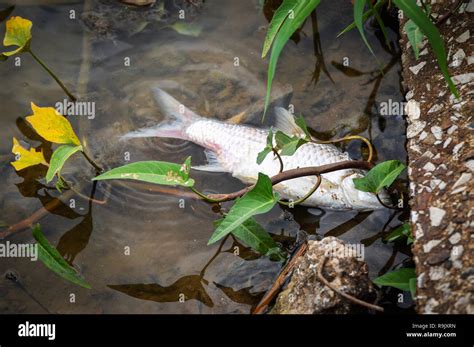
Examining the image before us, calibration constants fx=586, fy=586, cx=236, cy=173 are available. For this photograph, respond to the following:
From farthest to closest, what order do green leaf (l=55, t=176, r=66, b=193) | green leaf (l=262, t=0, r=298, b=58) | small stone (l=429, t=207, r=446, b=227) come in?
green leaf (l=55, t=176, r=66, b=193) < green leaf (l=262, t=0, r=298, b=58) < small stone (l=429, t=207, r=446, b=227)

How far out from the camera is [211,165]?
377cm

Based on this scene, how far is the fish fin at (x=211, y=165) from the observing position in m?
3.75

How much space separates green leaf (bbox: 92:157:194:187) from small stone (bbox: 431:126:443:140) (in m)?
1.24

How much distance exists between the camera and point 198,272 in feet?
10.9

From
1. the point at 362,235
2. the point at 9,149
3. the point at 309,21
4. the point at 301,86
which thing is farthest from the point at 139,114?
the point at 362,235

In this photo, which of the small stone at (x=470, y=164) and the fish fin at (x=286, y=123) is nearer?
the small stone at (x=470, y=164)

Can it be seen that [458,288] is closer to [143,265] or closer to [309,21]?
[143,265]

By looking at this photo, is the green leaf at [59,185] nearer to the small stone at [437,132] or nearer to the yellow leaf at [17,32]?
the yellow leaf at [17,32]

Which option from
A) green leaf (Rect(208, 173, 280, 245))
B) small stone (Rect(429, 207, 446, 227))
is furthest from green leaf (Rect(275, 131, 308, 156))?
small stone (Rect(429, 207, 446, 227))

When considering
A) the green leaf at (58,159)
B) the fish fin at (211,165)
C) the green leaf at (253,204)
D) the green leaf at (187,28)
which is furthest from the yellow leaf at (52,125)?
the green leaf at (187,28)

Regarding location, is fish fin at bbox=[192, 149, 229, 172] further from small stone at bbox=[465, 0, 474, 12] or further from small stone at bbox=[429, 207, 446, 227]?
small stone at bbox=[465, 0, 474, 12]

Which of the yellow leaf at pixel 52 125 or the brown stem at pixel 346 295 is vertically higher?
the yellow leaf at pixel 52 125

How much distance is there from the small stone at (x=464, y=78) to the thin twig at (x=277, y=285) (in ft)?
3.85

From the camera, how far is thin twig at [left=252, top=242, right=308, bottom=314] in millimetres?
3102
